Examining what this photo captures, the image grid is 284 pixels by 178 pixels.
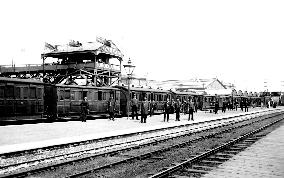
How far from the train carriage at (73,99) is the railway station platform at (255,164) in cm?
1225

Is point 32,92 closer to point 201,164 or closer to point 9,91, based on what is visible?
point 9,91

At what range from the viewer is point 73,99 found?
21.7 meters

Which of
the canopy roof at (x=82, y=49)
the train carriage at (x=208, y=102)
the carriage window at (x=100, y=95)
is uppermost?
the canopy roof at (x=82, y=49)

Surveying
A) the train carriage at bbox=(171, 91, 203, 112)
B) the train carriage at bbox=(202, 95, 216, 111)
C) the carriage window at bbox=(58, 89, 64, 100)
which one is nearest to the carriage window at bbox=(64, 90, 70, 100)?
the carriage window at bbox=(58, 89, 64, 100)

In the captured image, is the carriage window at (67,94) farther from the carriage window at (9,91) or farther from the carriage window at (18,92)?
the carriage window at (9,91)

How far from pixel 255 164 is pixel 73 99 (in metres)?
14.7

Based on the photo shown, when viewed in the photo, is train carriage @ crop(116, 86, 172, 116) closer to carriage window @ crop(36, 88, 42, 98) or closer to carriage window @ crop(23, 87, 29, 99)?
carriage window @ crop(36, 88, 42, 98)

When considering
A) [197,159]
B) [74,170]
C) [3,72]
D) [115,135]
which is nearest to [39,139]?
[115,135]

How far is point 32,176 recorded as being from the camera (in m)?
7.95

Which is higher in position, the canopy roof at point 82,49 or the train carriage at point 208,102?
the canopy roof at point 82,49

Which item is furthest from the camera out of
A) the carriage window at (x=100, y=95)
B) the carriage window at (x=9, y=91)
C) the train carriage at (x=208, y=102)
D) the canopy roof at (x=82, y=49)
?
the train carriage at (x=208, y=102)

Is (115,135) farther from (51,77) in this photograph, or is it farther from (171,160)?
(51,77)

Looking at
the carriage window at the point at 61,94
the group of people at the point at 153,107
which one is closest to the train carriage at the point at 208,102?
the group of people at the point at 153,107

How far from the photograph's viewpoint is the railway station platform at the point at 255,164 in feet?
26.1
